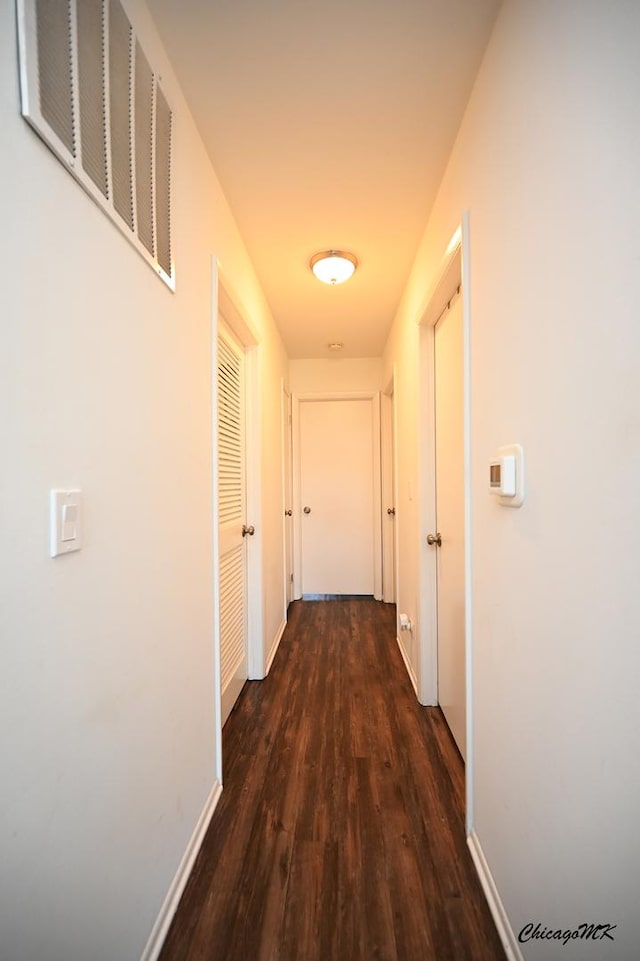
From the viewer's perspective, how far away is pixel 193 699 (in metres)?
1.25

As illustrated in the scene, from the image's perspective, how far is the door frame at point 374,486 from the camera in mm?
3822

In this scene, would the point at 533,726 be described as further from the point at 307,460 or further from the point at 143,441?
the point at 307,460

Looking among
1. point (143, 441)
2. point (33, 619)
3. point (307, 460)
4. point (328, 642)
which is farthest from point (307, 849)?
point (307, 460)

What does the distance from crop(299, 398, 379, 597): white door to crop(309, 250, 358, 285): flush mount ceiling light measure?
5.85ft

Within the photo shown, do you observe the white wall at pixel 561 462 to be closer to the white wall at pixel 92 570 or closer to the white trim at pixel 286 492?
the white wall at pixel 92 570

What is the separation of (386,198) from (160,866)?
2413 millimetres

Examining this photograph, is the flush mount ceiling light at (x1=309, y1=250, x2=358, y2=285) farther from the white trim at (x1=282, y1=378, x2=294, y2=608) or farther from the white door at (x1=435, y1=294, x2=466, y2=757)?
the white trim at (x1=282, y1=378, x2=294, y2=608)

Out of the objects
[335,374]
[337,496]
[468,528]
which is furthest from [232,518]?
[335,374]

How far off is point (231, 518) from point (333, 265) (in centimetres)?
147

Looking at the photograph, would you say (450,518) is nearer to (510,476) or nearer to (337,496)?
(510,476)

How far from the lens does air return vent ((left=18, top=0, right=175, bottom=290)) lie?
0.61 m

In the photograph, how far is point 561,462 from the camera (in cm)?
75

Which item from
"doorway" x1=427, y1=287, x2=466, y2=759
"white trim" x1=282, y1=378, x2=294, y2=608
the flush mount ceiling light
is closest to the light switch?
"doorway" x1=427, y1=287, x2=466, y2=759

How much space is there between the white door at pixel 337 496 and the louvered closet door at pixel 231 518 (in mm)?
1694
